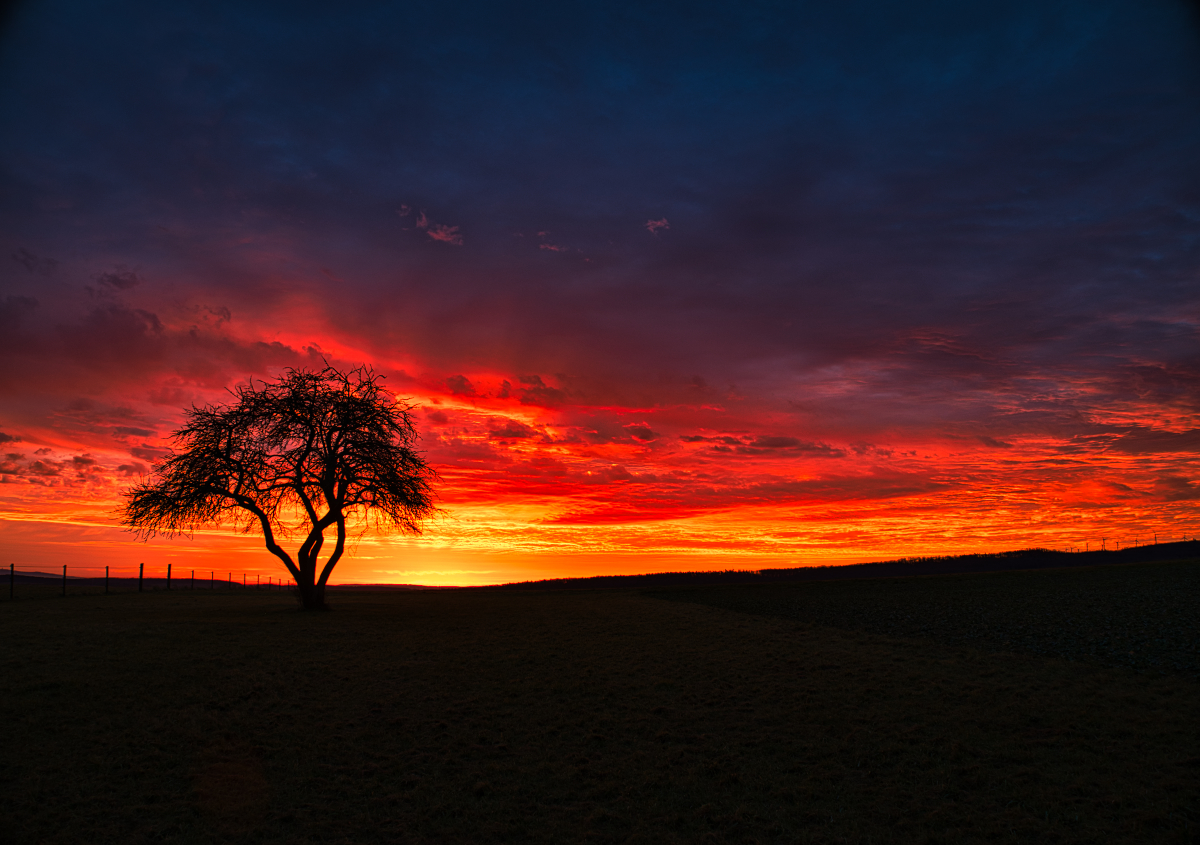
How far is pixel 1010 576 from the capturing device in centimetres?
4631

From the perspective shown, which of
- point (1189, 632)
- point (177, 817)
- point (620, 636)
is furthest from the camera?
point (620, 636)

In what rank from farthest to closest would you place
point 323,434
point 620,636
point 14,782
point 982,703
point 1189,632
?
point 323,434 < point 620,636 < point 1189,632 < point 982,703 < point 14,782

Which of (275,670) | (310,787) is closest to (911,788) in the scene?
(310,787)

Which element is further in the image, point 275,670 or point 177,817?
point 275,670

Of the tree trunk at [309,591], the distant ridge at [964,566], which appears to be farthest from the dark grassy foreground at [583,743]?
the distant ridge at [964,566]

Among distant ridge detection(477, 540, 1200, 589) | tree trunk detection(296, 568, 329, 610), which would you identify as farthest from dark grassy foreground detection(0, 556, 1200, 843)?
distant ridge detection(477, 540, 1200, 589)

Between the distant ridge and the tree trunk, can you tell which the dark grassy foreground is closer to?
the tree trunk

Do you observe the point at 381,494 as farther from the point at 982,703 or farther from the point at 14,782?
the point at 982,703

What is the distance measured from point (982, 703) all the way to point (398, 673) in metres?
14.2

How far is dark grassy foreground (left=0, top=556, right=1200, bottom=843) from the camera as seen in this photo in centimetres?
848

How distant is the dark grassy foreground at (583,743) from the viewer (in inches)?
334

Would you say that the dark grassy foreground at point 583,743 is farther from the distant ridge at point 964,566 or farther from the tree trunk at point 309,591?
the distant ridge at point 964,566

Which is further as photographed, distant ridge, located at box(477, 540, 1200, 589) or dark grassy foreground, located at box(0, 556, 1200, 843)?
distant ridge, located at box(477, 540, 1200, 589)

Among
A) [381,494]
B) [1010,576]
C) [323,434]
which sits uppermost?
[323,434]
